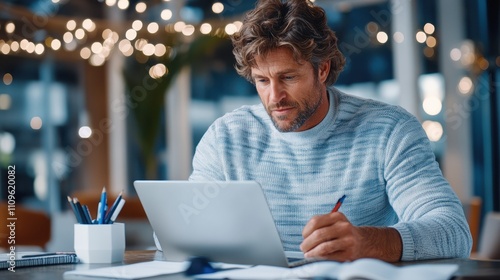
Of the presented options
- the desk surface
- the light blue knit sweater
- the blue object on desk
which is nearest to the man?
the light blue knit sweater

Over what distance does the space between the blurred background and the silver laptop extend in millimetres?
4174

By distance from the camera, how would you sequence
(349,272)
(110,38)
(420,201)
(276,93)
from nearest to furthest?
(349,272) < (420,201) < (276,93) < (110,38)

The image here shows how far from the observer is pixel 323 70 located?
7.51 ft

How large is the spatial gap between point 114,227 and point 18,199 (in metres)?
5.29

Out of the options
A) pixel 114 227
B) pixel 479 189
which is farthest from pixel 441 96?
pixel 114 227

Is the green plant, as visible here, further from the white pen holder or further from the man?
the white pen holder

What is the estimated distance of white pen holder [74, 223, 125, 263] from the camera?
179 centimetres

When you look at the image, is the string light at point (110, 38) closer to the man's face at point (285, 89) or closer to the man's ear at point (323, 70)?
the man's ear at point (323, 70)

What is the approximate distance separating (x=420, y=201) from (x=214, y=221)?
56cm

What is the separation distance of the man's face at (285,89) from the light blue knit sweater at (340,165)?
0.07 m

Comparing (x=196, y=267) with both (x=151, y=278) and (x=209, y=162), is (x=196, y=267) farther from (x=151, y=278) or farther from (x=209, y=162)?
(x=209, y=162)

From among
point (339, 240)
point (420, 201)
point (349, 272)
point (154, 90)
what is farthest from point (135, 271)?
point (154, 90)

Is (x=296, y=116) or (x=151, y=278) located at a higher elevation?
(x=296, y=116)

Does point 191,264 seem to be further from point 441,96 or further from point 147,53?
point 147,53
